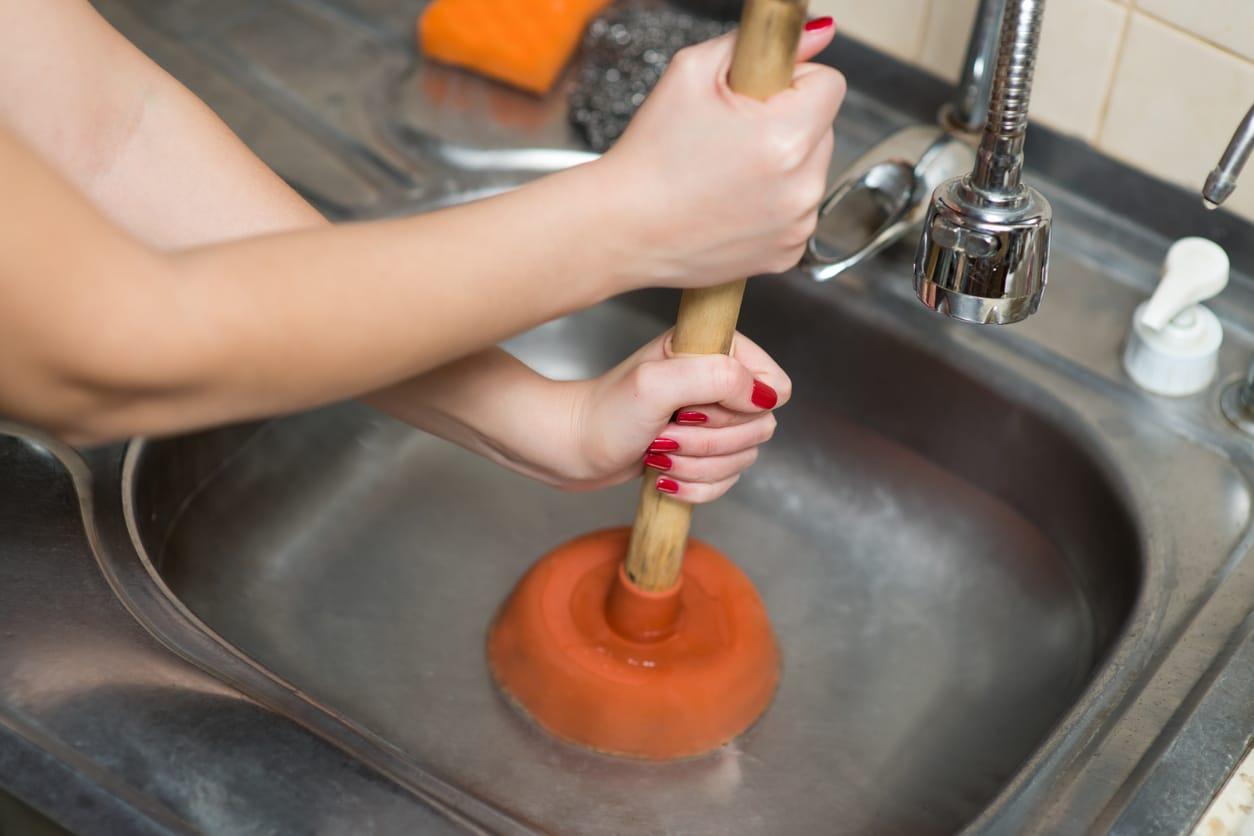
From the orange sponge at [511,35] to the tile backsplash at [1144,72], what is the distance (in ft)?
0.78

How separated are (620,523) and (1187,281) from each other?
373mm

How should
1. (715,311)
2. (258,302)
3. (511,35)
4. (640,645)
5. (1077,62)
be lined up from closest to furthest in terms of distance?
1. (258,302)
2. (715,311)
3. (640,645)
4. (1077,62)
5. (511,35)

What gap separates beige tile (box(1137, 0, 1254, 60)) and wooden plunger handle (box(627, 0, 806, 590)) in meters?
0.35

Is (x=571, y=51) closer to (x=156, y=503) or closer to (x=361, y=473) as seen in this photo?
(x=361, y=473)

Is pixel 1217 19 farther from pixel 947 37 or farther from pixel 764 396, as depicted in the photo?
pixel 764 396

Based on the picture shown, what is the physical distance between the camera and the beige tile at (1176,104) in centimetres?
79

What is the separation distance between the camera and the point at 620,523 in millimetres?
895

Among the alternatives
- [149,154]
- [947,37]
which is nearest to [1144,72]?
[947,37]

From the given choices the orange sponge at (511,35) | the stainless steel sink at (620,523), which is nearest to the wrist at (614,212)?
the stainless steel sink at (620,523)

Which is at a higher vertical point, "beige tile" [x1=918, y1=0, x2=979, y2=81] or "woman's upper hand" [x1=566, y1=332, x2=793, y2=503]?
"beige tile" [x1=918, y1=0, x2=979, y2=81]

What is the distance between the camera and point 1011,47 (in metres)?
0.53

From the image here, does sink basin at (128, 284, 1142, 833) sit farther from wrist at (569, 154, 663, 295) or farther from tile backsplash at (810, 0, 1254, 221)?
wrist at (569, 154, 663, 295)

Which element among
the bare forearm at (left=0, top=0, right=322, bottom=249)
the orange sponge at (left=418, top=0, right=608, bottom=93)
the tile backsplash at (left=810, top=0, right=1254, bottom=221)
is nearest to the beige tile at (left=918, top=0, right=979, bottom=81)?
the tile backsplash at (left=810, top=0, right=1254, bottom=221)

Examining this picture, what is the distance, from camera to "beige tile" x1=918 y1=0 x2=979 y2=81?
89 cm
